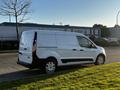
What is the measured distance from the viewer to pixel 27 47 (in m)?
11.8

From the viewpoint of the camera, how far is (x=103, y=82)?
8.00m

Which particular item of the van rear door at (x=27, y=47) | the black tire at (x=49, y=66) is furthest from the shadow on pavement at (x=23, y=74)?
the van rear door at (x=27, y=47)

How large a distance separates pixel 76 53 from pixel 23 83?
16.5 feet

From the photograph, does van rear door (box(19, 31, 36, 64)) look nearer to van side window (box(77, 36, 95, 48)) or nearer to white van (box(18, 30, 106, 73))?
white van (box(18, 30, 106, 73))

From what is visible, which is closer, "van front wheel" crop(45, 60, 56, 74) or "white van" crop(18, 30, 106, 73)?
"white van" crop(18, 30, 106, 73)

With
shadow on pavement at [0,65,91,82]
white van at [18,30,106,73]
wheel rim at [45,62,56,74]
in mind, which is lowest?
shadow on pavement at [0,65,91,82]

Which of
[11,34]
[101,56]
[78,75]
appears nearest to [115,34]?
[11,34]

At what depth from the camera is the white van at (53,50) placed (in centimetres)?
1145

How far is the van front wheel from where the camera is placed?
11688 mm

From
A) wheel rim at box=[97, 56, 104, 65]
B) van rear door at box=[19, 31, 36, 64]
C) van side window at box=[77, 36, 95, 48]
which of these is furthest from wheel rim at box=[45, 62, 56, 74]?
wheel rim at box=[97, 56, 104, 65]

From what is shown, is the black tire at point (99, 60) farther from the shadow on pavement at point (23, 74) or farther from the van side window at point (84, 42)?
the shadow on pavement at point (23, 74)

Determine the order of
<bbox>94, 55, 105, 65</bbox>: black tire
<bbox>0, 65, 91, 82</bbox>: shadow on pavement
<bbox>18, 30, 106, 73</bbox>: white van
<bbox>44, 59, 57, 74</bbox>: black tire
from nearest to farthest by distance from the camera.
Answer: <bbox>0, 65, 91, 82</bbox>: shadow on pavement
<bbox>18, 30, 106, 73</bbox>: white van
<bbox>44, 59, 57, 74</bbox>: black tire
<bbox>94, 55, 105, 65</bbox>: black tire

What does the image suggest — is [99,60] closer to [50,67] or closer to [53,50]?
[53,50]

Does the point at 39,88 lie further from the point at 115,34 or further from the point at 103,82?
the point at 115,34
